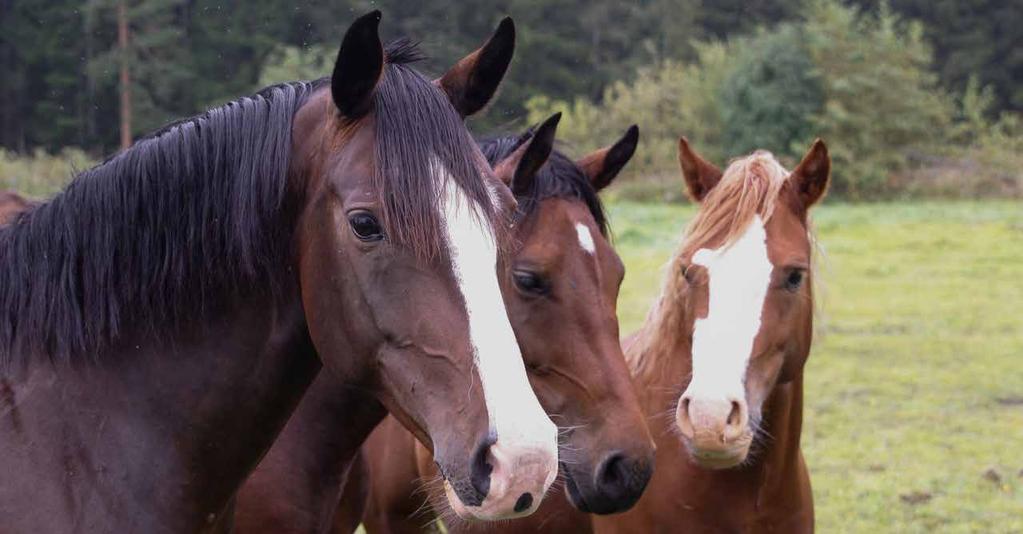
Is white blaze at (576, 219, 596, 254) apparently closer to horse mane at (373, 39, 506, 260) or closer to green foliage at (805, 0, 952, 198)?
horse mane at (373, 39, 506, 260)

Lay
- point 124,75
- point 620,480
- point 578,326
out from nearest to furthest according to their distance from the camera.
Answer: point 620,480
point 578,326
point 124,75

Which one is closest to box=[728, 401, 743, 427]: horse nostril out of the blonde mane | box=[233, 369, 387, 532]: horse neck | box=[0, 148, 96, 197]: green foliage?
the blonde mane

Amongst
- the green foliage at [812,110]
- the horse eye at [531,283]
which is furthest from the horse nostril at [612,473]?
the green foliage at [812,110]

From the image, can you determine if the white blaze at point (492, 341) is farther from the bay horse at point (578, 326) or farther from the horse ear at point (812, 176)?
the horse ear at point (812, 176)

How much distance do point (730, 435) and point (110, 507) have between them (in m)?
1.96

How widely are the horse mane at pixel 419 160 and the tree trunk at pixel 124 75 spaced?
27671 mm

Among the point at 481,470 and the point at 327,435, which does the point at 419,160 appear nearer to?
the point at 481,470

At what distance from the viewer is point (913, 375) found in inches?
434

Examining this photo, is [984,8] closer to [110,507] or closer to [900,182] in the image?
[900,182]

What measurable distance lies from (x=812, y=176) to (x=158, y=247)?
2564mm

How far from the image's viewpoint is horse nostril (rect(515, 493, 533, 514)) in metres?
1.88

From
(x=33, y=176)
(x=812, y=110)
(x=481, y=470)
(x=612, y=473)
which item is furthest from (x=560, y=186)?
(x=812, y=110)

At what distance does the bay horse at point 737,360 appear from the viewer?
3533mm

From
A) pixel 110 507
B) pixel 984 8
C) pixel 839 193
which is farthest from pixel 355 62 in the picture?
pixel 984 8
